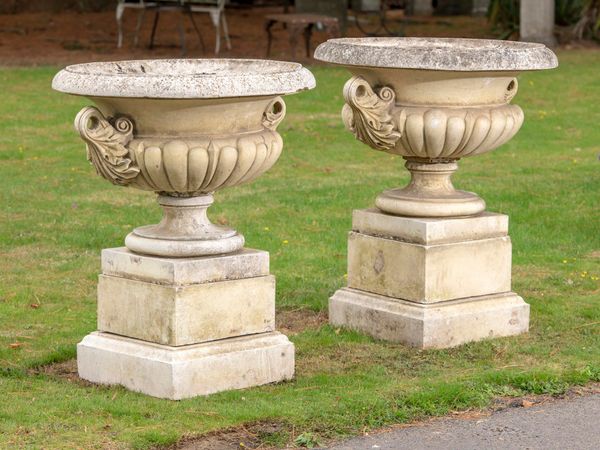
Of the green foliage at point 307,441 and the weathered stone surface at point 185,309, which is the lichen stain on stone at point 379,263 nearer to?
the weathered stone surface at point 185,309

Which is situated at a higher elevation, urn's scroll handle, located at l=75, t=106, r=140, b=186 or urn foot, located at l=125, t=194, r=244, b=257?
urn's scroll handle, located at l=75, t=106, r=140, b=186

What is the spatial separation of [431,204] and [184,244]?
1.41 meters

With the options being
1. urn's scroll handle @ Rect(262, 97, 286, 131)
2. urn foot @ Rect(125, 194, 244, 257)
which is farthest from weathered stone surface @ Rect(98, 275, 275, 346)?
urn's scroll handle @ Rect(262, 97, 286, 131)

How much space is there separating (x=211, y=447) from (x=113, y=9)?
19.2 meters

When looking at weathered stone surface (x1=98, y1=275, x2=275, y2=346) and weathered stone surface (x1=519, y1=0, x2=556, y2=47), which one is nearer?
weathered stone surface (x1=98, y1=275, x2=275, y2=346)

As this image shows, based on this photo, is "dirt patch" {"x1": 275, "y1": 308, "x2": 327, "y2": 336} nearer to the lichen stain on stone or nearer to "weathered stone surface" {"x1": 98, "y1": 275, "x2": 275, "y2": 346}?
the lichen stain on stone

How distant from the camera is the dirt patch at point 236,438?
185 inches

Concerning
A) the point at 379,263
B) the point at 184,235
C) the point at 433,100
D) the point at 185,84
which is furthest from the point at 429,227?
the point at 185,84

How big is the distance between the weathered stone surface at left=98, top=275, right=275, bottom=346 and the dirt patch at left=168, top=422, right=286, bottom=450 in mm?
567

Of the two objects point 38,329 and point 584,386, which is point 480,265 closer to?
point 584,386

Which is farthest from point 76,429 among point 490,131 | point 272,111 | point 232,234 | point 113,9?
point 113,9

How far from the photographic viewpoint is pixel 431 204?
20.2 ft

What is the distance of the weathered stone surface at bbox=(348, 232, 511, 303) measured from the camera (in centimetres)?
610

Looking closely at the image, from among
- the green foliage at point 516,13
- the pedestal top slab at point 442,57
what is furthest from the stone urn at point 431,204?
the green foliage at point 516,13
